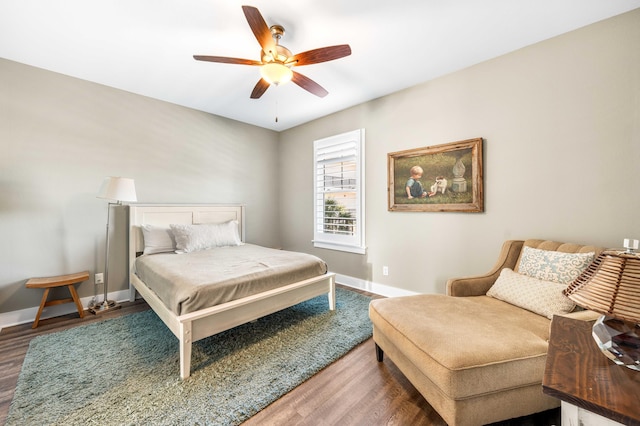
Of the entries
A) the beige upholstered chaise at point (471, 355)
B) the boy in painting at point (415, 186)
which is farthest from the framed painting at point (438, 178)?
the beige upholstered chaise at point (471, 355)

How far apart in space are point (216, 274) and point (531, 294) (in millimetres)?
2427

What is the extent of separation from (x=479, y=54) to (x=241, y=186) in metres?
3.66

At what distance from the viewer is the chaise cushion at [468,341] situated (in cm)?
121

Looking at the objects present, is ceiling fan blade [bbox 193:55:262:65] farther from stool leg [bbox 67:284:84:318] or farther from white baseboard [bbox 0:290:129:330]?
white baseboard [bbox 0:290:129:330]

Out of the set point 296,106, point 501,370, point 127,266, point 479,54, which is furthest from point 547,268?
point 127,266

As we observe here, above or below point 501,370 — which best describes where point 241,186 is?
above

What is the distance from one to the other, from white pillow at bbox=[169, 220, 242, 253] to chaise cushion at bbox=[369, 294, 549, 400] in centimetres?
245

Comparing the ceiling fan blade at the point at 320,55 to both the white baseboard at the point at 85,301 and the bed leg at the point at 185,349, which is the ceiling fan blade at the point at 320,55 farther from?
the white baseboard at the point at 85,301

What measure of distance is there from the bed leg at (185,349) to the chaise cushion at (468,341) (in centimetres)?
134

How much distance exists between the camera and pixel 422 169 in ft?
9.82

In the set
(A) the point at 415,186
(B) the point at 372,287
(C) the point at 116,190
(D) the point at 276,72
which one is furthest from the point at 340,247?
(C) the point at 116,190

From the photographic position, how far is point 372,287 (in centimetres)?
352

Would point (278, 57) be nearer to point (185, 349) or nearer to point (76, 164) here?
point (185, 349)

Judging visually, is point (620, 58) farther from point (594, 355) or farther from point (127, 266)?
point (127, 266)
